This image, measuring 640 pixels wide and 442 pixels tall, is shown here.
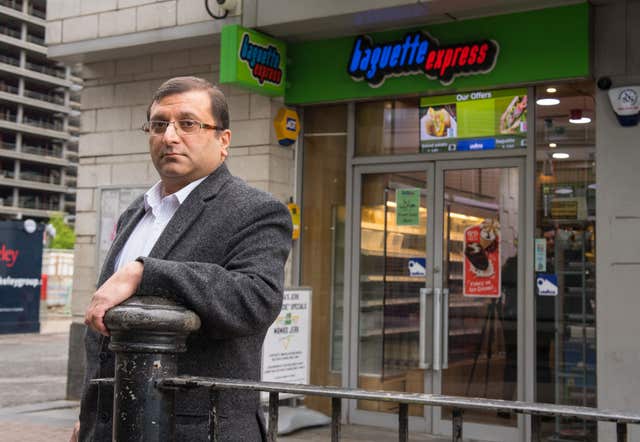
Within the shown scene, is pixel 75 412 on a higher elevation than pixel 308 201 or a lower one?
lower

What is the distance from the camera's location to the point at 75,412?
8.72 metres

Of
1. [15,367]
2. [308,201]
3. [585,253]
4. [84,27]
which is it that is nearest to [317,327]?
[308,201]

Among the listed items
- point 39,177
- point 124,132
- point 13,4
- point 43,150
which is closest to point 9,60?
point 13,4

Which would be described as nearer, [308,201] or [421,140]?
[421,140]

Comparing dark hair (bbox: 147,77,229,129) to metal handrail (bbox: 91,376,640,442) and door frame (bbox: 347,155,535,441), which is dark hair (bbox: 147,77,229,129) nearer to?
metal handrail (bbox: 91,376,640,442)

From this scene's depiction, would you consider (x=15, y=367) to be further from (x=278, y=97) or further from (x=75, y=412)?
(x=278, y=97)

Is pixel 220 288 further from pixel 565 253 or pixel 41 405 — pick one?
pixel 41 405

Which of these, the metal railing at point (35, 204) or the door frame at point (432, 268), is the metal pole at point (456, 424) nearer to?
the door frame at point (432, 268)

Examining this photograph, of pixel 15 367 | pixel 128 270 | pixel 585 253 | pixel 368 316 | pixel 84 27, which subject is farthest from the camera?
pixel 15 367

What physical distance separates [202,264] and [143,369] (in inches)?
11.9

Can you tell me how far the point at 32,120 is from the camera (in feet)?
290

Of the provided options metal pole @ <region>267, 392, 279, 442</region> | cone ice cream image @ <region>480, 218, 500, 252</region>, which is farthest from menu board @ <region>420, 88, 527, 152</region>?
metal pole @ <region>267, 392, 279, 442</region>

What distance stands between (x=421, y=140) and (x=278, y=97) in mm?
1563

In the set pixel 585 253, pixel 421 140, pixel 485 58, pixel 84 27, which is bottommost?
pixel 585 253
